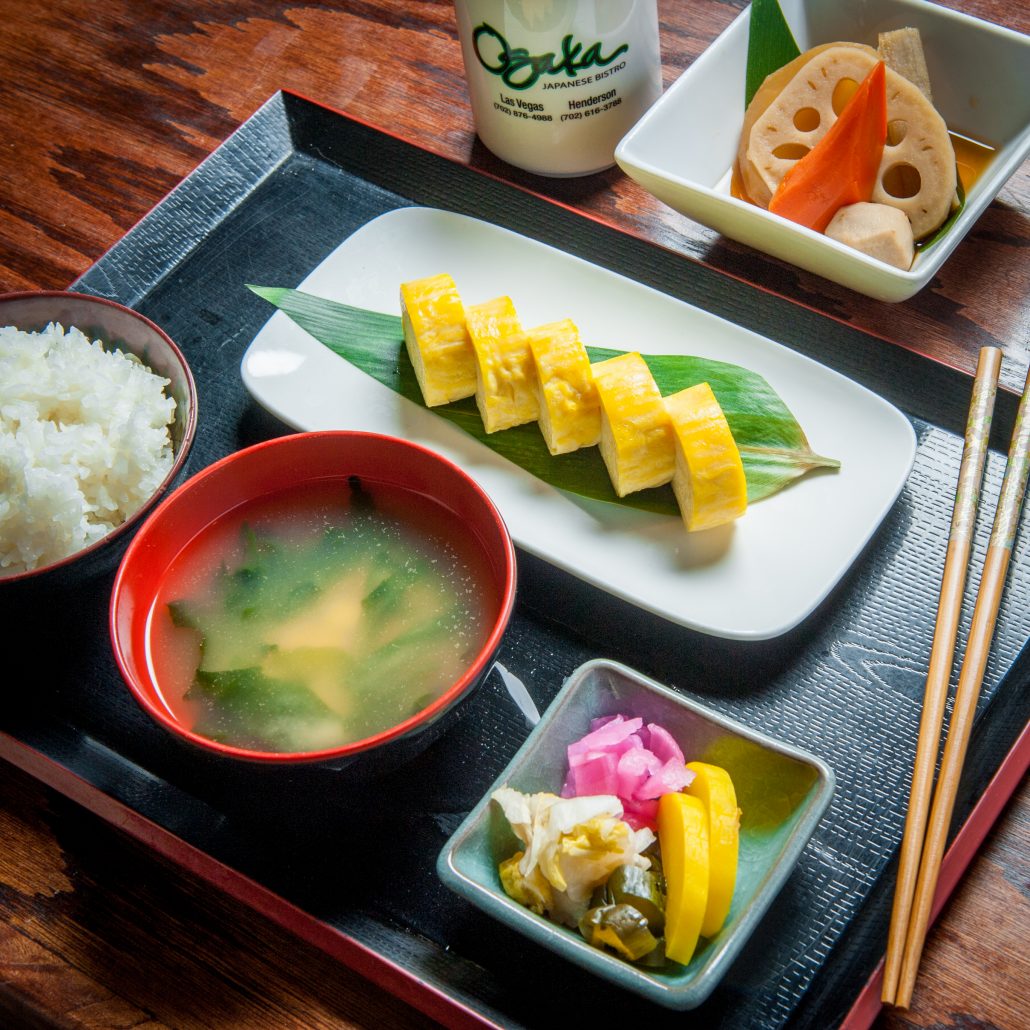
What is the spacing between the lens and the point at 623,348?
62.1 inches

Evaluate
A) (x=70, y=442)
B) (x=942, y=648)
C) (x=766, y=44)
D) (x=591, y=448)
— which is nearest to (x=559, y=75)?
(x=766, y=44)

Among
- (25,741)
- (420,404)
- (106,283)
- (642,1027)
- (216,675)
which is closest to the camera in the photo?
(642,1027)

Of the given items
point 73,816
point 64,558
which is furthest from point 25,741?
point 64,558

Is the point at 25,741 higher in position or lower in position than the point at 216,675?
lower

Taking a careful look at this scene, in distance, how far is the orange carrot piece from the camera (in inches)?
62.8

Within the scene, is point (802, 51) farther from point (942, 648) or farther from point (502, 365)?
point (942, 648)

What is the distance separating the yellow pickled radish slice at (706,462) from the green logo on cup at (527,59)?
0.60 meters

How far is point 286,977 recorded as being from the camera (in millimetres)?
1166

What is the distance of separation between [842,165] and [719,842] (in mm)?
1015

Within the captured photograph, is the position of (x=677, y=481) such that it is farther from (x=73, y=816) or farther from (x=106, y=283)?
(x=106, y=283)

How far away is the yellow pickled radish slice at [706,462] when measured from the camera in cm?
132

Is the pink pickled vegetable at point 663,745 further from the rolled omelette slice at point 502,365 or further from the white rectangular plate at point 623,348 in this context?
the rolled omelette slice at point 502,365

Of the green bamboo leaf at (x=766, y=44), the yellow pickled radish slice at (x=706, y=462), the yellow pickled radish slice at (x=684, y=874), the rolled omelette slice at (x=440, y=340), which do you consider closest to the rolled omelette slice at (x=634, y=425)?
the yellow pickled radish slice at (x=706, y=462)

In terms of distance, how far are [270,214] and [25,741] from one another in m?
0.92
